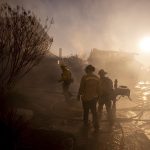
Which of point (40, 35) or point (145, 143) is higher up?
point (40, 35)

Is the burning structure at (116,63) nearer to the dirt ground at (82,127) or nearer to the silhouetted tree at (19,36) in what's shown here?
the dirt ground at (82,127)

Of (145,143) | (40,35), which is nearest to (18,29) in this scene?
(40,35)

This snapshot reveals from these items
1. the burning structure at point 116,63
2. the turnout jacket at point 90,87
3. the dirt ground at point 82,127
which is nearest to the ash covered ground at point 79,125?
the dirt ground at point 82,127

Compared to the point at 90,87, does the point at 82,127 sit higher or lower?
lower

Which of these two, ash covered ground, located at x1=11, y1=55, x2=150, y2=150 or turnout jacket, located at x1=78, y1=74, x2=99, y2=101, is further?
turnout jacket, located at x1=78, y1=74, x2=99, y2=101

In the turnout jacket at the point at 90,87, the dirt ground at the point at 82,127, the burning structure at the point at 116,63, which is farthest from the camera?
Answer: the burning structure at the point at 116,63

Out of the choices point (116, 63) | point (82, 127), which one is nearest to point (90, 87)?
point (82, 127)

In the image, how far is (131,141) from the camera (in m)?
7.96

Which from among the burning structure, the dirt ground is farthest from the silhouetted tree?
the burning structure

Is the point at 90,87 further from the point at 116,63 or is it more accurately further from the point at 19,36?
the point at 116,63

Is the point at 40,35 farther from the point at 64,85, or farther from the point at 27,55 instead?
the point at 64,85

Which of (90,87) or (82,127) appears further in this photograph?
(82,127)

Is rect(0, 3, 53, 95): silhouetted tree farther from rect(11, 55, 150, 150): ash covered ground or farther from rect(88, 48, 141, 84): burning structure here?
rect(88, 48, 141, 84): burning structure

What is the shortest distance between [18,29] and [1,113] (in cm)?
428
